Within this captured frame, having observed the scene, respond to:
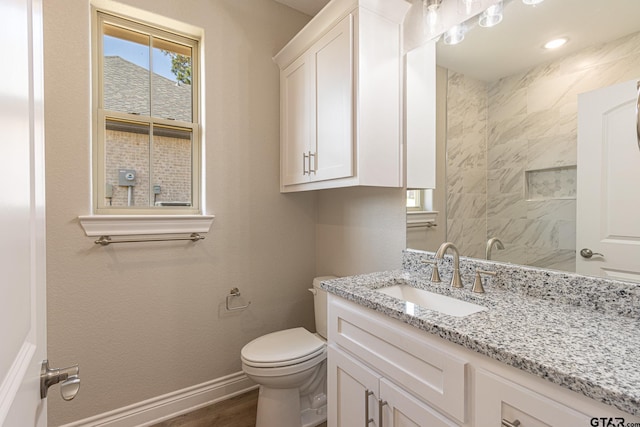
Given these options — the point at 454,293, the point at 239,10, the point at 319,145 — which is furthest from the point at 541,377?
the point at 239,10

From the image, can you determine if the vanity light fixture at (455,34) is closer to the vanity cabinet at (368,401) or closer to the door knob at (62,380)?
the vanity cabinet at (368,401)

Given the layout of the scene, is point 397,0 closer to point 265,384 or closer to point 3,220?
point 3,220

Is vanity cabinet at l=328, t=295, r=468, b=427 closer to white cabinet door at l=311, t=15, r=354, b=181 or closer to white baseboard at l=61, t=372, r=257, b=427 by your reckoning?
white cabinet door at l=311, t=15, r=354, b=181

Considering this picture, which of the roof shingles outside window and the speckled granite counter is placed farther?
the roof shingles outside window

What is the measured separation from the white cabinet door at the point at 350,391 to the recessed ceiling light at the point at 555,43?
53.3 inches

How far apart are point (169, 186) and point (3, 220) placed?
1.63 meters

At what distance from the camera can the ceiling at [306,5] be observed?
2117 millimetres

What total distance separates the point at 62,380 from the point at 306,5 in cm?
244

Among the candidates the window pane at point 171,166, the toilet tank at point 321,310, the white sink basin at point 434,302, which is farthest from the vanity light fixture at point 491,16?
the window pane at point 171,166

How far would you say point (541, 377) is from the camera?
2.14 ft

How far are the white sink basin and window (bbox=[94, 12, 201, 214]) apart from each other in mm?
1351

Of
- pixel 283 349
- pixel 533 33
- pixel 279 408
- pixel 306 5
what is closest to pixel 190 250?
pixel 283 349

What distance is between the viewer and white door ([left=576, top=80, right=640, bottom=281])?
0.94m

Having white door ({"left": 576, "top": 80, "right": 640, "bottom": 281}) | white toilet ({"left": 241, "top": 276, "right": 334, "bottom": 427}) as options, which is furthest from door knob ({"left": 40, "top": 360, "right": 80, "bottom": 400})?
white door ({"left": 576, "top": 80, "right": 640, "bottom": 281})
